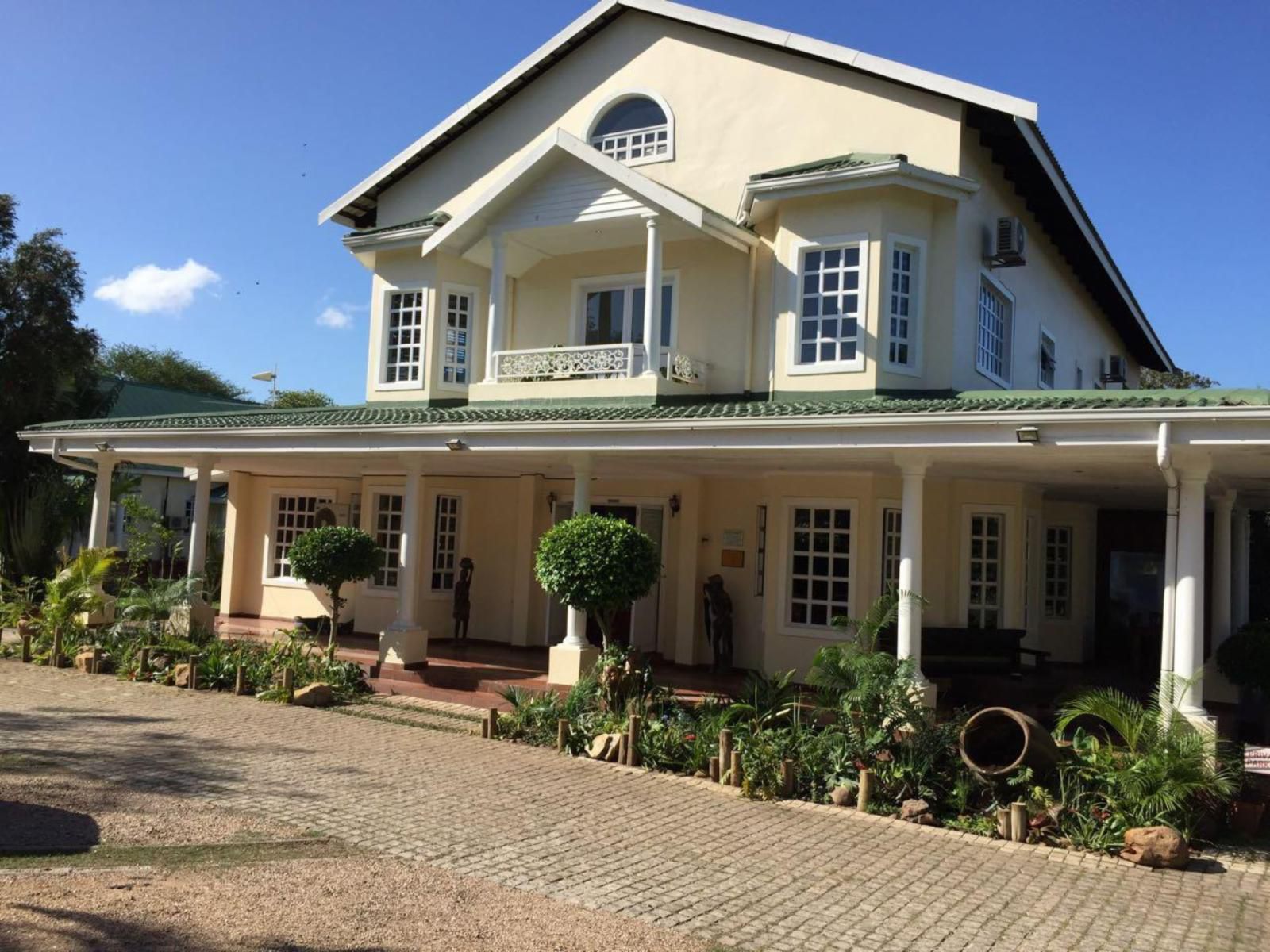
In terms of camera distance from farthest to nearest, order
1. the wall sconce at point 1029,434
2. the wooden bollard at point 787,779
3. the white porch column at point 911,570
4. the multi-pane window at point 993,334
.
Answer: the multi-pane window at point 993,334
the white porch column at point 911,570
the wooden bollard at point 787,779
the wall sconce at point 1029,434

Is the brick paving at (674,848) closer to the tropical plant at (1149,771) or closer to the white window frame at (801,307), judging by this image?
the tropical plant at (1149,771)

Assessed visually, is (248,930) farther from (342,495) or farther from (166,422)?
(342,495)

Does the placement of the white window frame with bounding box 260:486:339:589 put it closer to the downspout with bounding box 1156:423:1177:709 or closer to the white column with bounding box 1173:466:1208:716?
the downspout with bounding box 1156:423:1177:709

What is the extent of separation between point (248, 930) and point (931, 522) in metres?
10.3

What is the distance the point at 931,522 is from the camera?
13336 mm

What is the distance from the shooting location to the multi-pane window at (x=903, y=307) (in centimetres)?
1302

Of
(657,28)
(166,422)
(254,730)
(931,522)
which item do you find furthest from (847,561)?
(166,422)

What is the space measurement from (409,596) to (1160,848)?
9588mm

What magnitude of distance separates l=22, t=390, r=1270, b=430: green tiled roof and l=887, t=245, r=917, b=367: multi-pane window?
83cm

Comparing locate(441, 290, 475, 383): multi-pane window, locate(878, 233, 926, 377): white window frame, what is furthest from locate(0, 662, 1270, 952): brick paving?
locate(441, 290, 475, 383): multi-pane window

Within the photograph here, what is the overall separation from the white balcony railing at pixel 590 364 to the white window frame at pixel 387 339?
1993 mm

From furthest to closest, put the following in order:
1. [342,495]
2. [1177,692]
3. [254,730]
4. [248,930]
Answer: [342,495], [254,730], [1177,692], [248,930]

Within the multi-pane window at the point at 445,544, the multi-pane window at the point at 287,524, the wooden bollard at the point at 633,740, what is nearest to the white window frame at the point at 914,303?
the wooden bollard at the point at 633,740

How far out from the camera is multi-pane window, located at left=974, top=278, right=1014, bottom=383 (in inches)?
560
